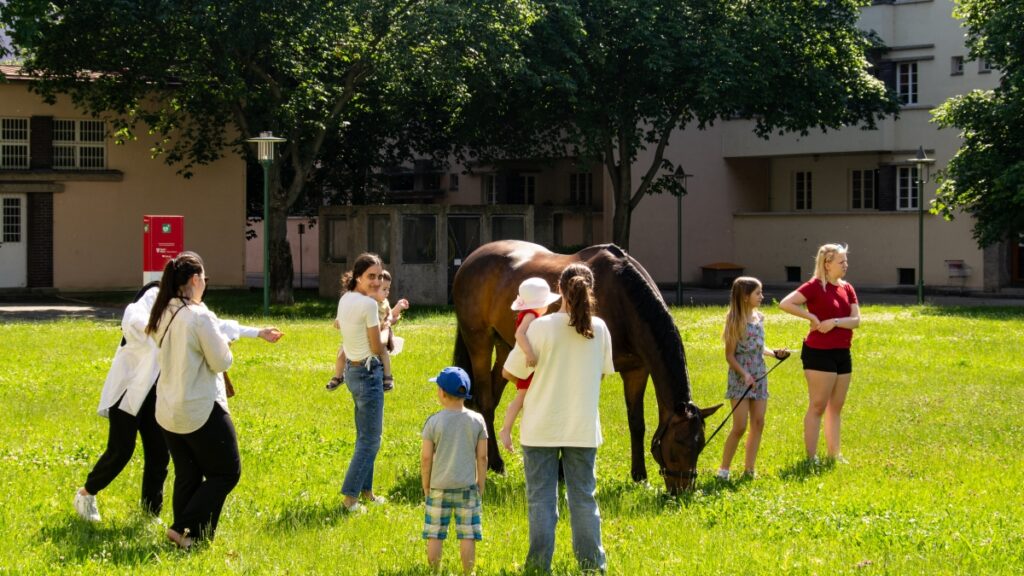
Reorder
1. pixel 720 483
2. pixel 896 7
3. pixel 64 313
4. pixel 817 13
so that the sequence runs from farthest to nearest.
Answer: pixel 896 7, pixel 817 13, pixel 64 313, pixel 720 483

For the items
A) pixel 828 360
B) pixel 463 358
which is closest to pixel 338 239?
pixel 463 358

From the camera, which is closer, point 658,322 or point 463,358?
point 658,322

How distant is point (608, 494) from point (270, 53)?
2406 centimetres

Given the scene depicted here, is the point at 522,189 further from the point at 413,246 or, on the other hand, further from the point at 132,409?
the point at 132,409

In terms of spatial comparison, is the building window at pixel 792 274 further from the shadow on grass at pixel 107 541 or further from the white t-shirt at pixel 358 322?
the shadow on grass at pixel 107 541

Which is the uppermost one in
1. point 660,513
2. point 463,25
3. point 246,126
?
point 463,25

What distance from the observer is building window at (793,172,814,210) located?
47.6m

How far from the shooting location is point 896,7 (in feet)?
147

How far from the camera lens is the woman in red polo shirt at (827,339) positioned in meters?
11.3

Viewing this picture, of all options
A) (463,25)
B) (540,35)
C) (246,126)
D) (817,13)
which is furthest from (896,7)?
(246,126)

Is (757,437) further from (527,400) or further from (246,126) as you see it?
(246,126)

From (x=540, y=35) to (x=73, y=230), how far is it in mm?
15537

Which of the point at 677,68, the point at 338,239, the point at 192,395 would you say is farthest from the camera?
the point at 338,239

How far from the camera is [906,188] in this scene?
44.7 metres
